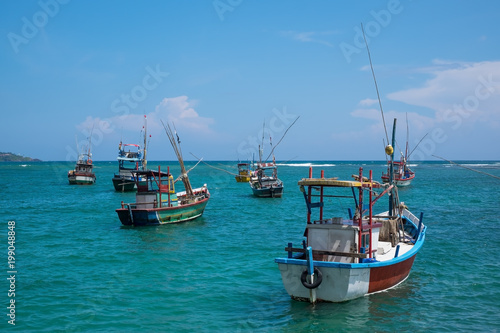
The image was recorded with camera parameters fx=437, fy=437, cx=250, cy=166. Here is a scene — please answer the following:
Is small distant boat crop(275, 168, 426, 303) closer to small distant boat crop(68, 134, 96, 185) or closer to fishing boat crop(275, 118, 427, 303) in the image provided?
fishing boat crop(275, 118, 427, 303)

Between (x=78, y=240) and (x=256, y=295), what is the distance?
1349cm

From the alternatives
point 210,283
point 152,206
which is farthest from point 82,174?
point 210,283

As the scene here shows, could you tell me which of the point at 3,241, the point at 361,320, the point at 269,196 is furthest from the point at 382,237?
the point at 269,196

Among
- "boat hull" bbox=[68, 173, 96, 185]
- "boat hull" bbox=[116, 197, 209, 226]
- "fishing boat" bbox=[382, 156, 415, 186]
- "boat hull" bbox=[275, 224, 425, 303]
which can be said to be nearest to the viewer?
"boat hull" bbox=[275, 224, 425, 303]

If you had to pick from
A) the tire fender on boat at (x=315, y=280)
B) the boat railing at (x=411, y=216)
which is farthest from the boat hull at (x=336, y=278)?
the boat railing at (x=411, y=216)

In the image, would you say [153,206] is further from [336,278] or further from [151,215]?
[336,278]

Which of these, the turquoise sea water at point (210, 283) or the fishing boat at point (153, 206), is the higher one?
the fishing boat at point (153, 206)

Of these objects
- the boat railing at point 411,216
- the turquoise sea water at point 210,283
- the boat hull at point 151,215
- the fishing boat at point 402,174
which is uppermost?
the fishing boat at point 402,174

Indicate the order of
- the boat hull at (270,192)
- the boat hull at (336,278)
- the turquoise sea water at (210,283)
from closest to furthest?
1. the turquoise sea water at (210,283)
2. the boat hull at (336,278)
3. the boat hull at (270,192)

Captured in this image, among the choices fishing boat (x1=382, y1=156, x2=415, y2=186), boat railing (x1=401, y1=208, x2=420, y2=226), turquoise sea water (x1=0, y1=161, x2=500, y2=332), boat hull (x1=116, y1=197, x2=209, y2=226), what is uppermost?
fishing boat (x1=382, y1=156, x2=415, y2=186)

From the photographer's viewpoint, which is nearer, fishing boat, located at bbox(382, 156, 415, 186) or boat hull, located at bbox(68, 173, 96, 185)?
fishing boat, located at bbox(382, 156, 415, 186)

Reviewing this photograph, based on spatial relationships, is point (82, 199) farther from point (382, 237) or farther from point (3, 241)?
point (382, 237)

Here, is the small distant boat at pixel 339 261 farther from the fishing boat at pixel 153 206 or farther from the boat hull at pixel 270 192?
the boat hull at pixel 270 192

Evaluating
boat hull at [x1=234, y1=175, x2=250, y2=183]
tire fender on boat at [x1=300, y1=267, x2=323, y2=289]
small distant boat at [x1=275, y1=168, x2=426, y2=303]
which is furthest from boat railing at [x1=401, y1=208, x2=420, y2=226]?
boat hull at [x1=234, y1=175, x2=250, y2=183]
